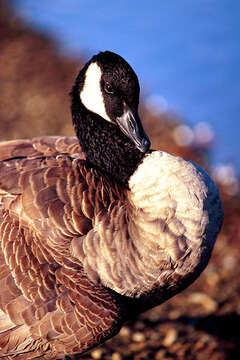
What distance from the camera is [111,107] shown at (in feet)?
12.5

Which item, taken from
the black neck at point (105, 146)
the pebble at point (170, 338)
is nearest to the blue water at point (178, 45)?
the pebble at point (170, 338)

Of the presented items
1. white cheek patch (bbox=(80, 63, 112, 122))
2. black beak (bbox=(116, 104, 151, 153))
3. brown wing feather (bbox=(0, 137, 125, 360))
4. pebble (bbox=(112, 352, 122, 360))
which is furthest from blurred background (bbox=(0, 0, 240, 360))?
white cheek patch (bbox=(80, 63, 112, 122))

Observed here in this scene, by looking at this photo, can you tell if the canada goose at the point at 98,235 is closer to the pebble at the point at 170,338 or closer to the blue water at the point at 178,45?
the pebble at the point at 170,338

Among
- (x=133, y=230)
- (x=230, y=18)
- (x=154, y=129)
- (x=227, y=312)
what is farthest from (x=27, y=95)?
(x=133, y=230)

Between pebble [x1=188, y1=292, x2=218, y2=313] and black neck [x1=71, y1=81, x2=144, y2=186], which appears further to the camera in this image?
pebble [x1=188, y1=292, x2=218, y2=313]

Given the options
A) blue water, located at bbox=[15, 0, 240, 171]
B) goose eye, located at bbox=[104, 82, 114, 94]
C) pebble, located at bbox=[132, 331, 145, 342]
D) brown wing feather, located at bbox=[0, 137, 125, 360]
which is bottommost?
pebble, located at bbox=[132, 331, 145, 342]

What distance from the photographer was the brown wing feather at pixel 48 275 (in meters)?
3.44

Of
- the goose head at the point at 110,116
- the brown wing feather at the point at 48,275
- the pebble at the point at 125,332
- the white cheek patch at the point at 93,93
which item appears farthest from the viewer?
the pebble at the point at 125,332

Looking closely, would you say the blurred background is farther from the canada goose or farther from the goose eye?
the goose eye

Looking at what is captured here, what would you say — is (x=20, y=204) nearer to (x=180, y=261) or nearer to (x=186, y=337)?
(x=180, y=261)

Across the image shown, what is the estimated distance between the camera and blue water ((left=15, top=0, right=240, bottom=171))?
32.3ft

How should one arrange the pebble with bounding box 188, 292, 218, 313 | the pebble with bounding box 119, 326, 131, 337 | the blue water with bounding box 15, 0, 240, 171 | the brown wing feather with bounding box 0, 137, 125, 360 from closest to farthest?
the brown wing feather with bounding box 0, 137, 125, 360, the pebble with bounding box 119, 326, 131, 337, the pebble with bounding box 188, 292, 218, 313, the blue water with bounding box 15, 0, 240, 171

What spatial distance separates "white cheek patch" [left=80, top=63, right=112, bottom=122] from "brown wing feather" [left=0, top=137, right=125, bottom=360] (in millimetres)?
637

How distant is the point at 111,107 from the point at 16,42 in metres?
9.66
